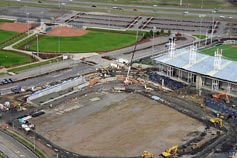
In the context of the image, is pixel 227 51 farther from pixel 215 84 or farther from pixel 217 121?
pixel 217 121

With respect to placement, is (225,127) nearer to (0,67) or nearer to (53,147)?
(53,147)

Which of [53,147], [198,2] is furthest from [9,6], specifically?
[53,147]

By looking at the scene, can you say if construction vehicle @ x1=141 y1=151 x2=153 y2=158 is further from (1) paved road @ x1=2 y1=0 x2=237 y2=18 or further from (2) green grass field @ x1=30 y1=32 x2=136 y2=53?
(1) paved road @ x1=2 y1=0 x2=237 y2=18

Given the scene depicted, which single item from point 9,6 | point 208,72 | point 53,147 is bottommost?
point 53,147

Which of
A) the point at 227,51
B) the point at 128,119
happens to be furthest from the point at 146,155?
the point at 227,51

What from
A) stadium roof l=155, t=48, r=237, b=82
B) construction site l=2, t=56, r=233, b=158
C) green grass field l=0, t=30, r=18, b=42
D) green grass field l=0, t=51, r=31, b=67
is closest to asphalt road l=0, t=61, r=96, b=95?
construction site l=2, t=56, r=233, b=158

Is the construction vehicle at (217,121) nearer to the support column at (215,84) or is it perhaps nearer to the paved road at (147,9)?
the support column at (215,84)
